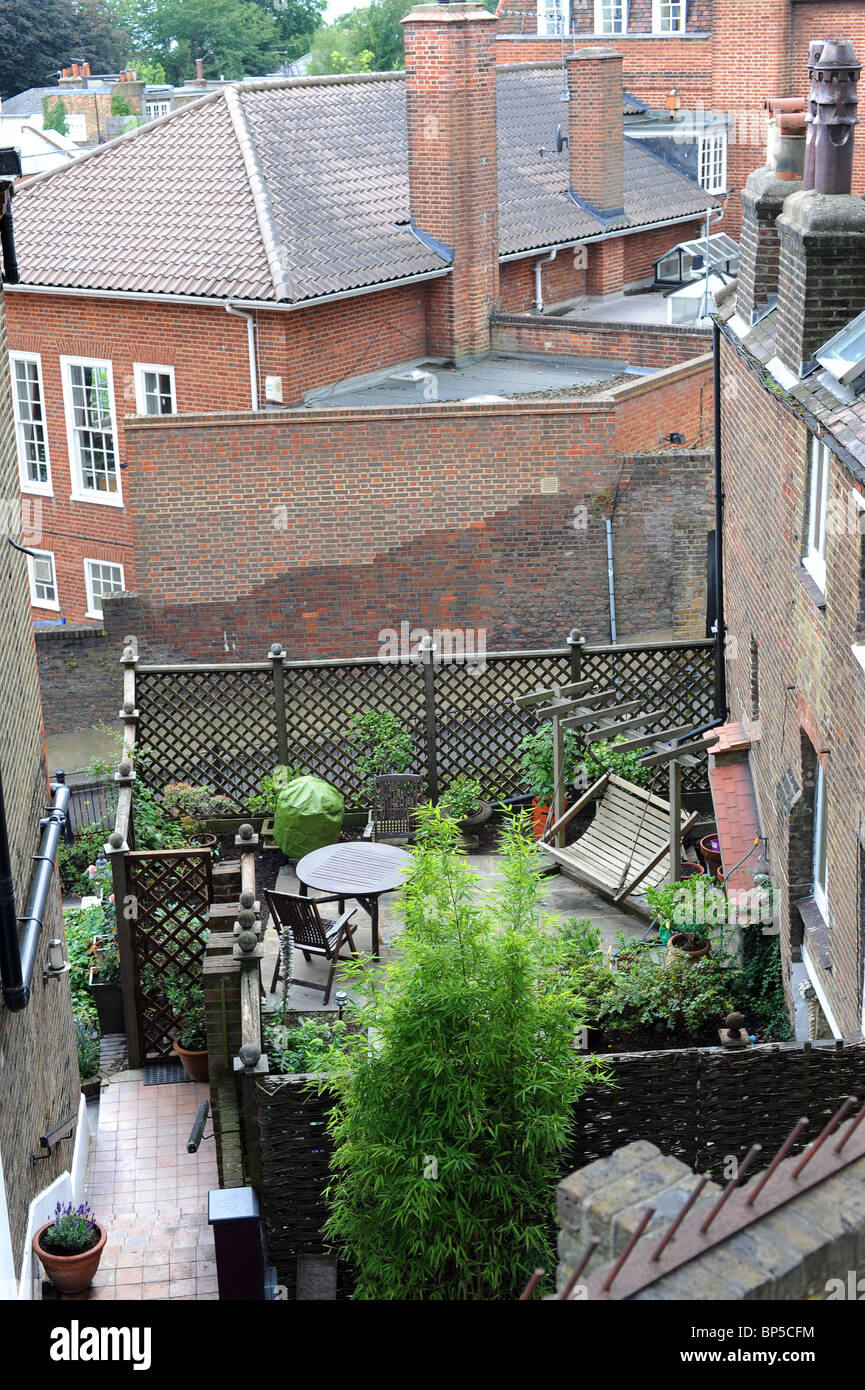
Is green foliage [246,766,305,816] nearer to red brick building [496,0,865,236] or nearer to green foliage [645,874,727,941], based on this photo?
green foliage [645,874,727,941]

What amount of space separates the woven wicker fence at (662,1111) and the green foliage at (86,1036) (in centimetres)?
301

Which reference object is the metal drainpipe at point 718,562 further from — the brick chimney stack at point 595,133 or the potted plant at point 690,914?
the brick chimney stack at point 595,133

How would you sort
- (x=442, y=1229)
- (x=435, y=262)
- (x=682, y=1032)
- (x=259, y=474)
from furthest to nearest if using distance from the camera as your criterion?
(x=435, y=262) < (x=259, y=474) < (x=682, y=1032) < (x=442, y=1229)

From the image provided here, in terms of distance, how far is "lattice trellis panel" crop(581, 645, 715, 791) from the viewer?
1454 centimetres

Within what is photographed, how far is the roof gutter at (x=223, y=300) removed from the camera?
18.4m

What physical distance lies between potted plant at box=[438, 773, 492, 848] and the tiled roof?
7.29 m

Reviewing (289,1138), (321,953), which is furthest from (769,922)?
(289,1138)

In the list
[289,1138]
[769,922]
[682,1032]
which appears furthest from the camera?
[769,922]

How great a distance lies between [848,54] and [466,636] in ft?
31.3

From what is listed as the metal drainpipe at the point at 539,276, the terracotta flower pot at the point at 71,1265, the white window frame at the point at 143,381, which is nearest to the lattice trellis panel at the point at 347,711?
the white window frame at the point at 143,381

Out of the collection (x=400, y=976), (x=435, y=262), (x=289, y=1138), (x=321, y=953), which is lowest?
(x=321, y=953)

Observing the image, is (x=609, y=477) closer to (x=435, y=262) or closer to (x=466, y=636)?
(x=466, y=636)

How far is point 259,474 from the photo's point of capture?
688 inches

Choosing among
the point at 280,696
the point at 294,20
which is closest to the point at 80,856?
the point at 280,696
